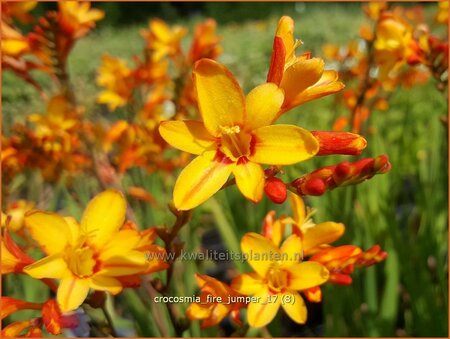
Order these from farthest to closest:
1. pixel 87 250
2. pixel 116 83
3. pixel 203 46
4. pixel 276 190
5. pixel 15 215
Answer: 1. pixel 116 83
2. pixel 203 46
3. pixel 15 215
4. pixel 87 250
5. pixel 276 190

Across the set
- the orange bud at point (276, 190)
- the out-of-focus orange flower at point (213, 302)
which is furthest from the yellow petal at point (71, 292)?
the orange bud at point (276, 190)

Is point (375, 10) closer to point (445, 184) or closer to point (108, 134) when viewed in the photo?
point (445, 184)

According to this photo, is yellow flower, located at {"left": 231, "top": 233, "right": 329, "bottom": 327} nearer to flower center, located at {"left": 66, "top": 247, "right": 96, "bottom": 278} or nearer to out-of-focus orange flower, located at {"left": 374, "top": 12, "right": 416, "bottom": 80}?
flower center, located at {"left": 66, "top": 247, "right": 96, "bottom": 278}

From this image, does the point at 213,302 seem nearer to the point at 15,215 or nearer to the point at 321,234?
the point at 321,234

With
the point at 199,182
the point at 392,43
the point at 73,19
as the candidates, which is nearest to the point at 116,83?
the point at 73,19

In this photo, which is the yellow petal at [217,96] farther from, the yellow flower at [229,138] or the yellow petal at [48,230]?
the yellow petal at [48,230]

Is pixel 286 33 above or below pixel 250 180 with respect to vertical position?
above

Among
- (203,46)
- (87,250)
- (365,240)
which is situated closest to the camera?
(87,250)
